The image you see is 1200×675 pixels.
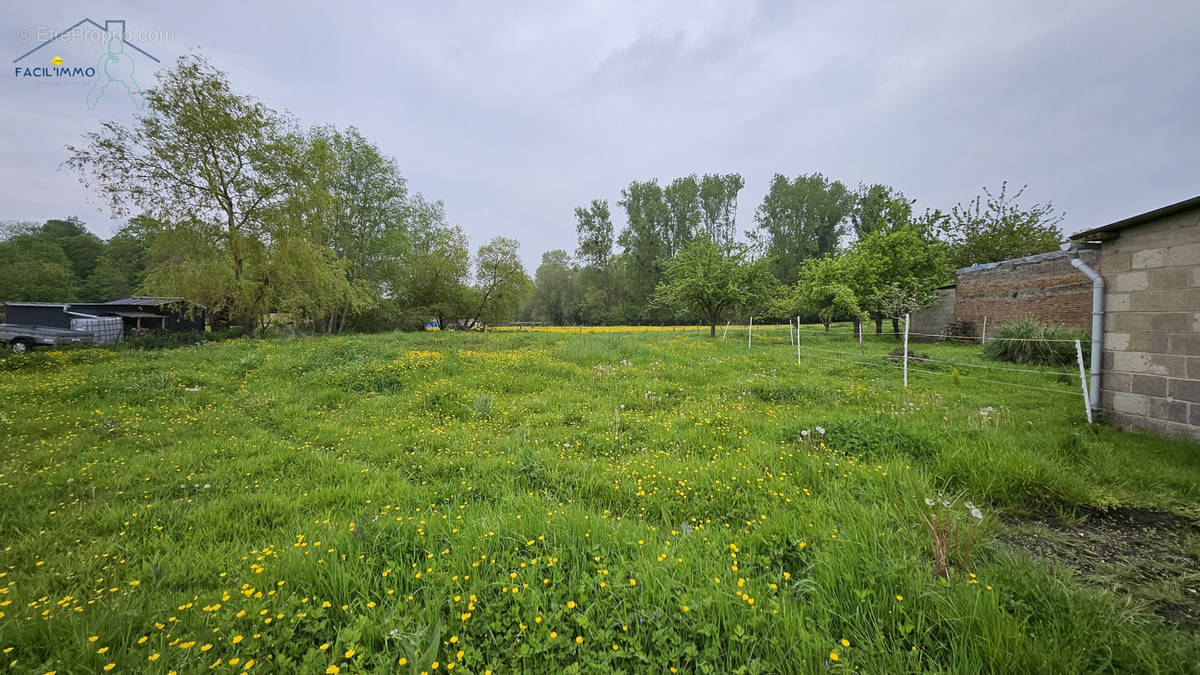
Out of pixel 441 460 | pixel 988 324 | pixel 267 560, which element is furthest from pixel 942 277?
pixel 267 560

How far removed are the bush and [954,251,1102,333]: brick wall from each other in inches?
128

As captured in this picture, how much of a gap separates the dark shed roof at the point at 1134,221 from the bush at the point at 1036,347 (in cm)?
675

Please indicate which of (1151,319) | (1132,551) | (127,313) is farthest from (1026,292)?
(127,313)

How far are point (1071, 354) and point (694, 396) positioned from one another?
11796 millimetres

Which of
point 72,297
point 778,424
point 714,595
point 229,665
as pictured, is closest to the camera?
point 229,665

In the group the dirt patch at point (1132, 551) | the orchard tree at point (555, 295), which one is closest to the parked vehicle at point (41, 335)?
the dirt patch at point (1132, 551)

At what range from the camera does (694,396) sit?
740cm

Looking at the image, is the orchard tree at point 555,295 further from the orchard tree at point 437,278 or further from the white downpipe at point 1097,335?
the white downpipe at point 1097,335

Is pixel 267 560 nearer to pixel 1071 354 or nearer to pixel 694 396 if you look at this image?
pixel 694 396

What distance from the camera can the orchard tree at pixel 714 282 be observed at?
21641 millimetres

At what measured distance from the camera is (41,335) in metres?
14.4


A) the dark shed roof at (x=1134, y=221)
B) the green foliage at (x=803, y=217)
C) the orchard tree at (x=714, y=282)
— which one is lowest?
the dark shed roof at (x=1134, y=221)

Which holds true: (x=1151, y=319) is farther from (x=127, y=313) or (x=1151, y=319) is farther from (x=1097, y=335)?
(x=127, y=313)

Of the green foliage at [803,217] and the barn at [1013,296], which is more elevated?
the green foliage at [803,217]
